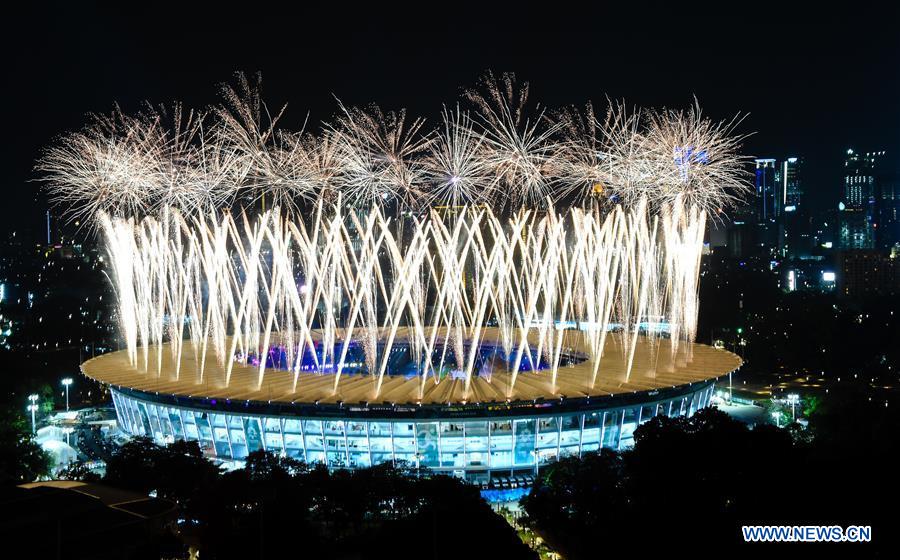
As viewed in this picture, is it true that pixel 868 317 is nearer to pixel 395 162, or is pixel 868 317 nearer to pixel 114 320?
pixel 395 162

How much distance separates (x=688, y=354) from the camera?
42.7m

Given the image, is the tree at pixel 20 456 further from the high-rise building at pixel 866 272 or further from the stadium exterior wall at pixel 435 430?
the high-rise building at pixel 866 272

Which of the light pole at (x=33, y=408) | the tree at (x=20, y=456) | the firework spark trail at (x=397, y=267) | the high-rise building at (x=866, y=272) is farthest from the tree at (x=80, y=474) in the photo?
the high-rise building at (x=866, y=272)

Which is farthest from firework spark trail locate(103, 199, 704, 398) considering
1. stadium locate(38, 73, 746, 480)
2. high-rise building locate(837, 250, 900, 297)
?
high-rise building locate(837, 250, 900, 297)

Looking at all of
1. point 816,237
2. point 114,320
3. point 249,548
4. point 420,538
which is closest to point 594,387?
point 420,538

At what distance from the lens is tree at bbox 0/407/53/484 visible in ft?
103

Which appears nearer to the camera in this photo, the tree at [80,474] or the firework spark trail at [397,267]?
the tree at [80,474]

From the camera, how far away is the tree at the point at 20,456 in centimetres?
3145

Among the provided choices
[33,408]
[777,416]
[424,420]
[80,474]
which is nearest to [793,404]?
[777,416]

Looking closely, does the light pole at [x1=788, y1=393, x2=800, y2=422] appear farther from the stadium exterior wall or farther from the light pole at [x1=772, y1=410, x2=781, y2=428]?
the stadium exterior wall

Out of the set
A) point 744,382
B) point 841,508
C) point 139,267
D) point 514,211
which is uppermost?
point 514,211

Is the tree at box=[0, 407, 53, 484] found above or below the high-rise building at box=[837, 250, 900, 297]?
below

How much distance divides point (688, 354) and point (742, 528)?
77.7ft

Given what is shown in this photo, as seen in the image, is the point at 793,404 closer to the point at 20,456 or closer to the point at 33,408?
the point at 20,456
